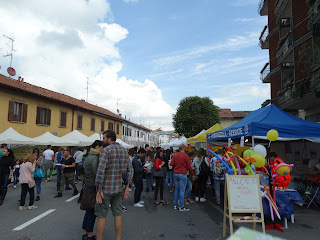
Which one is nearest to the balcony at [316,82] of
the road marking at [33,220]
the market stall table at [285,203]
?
the market stall table at [285,203]

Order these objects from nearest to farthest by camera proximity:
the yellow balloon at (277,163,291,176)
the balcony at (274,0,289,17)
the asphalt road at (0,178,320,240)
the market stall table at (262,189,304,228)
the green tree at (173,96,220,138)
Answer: the asphalt road at (0,178,320,240) → the yellow balloon at (277,163,291,176) → the market stall table at (262,189,304,228) → the balcony at (274,0,289,17) → the green tree at (173,96,220,138)

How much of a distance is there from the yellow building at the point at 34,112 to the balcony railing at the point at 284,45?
13.6m

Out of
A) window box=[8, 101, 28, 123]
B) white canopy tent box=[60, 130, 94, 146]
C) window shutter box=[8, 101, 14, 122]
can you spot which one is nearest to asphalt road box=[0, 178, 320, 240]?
white canopy tent box=[60, 130, 94, 146]

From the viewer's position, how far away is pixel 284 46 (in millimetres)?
16828

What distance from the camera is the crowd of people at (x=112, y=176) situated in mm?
3904

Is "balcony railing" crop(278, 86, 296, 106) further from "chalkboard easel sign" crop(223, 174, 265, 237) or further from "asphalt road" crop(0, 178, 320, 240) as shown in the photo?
"chalkboard easel sign" crop(223, 174, 265, 237)

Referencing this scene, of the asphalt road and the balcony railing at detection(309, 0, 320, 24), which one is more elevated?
the balcony railing at detection(309, 0, 320, 24)

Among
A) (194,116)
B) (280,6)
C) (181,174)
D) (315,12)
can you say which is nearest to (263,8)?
(280,6)

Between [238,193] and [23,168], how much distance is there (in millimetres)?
Result: 5677

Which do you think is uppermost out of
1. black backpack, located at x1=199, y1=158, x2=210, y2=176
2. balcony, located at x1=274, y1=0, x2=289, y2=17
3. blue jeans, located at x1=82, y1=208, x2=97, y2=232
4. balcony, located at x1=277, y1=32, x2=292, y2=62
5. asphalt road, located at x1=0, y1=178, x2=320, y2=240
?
balcony, located at x1=274, y1=0, x2=289, y2=17

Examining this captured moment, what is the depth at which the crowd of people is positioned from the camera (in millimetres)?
3904

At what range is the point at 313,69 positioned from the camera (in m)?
12.1

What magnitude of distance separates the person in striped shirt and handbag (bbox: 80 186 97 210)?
393 millimetres

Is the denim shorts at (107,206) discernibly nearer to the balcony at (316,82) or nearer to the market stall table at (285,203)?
the market stall table at (285,203)
